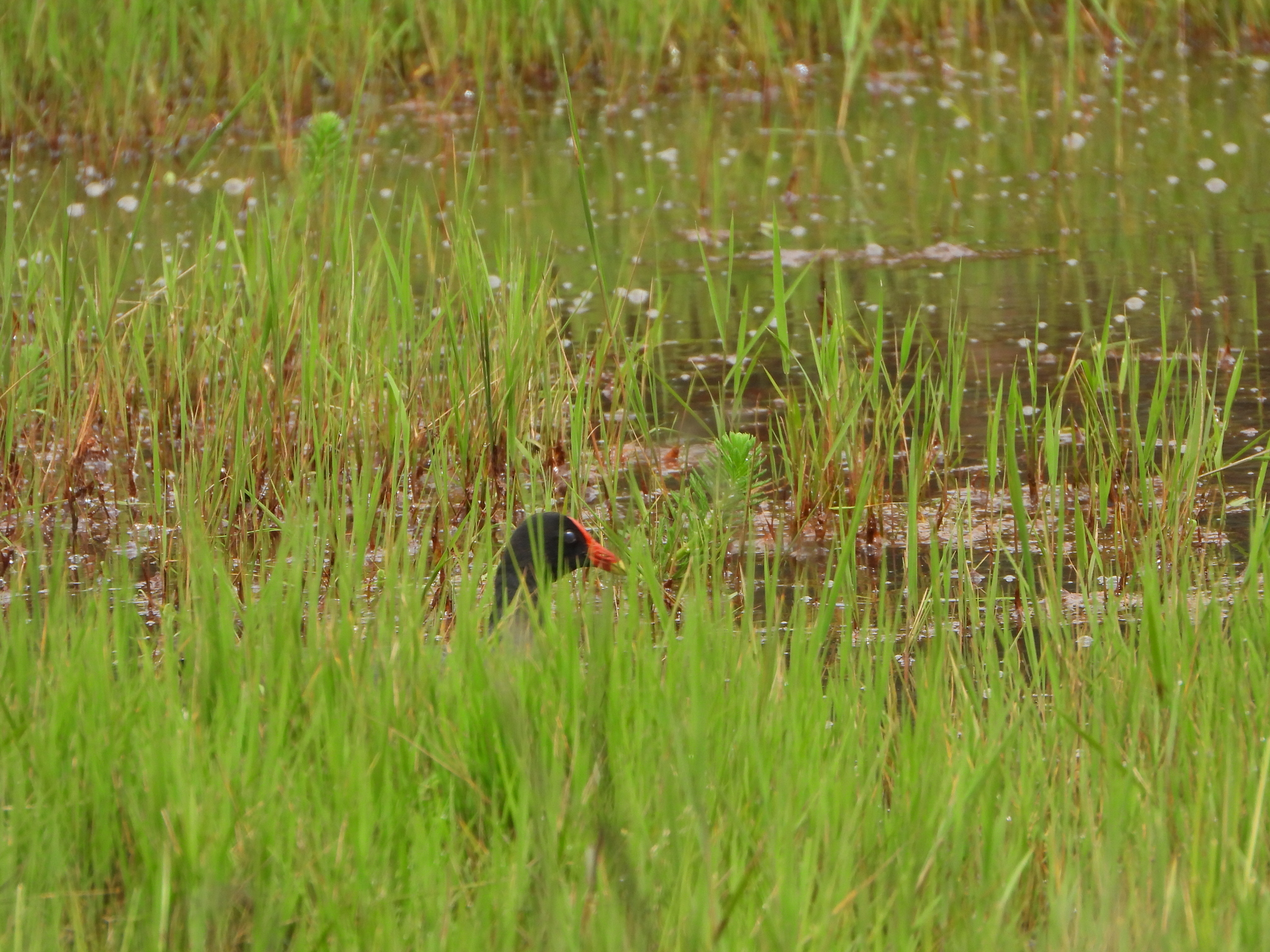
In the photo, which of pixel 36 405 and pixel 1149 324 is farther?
pixel 1149 324

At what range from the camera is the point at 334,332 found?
5.34 meters

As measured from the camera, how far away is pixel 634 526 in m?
4.39

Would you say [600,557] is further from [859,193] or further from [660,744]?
[859,193]

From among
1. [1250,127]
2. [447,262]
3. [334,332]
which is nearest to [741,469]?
[334,332]

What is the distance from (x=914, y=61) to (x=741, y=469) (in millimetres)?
8636

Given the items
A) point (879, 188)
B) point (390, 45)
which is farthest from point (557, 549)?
point (390, 45)

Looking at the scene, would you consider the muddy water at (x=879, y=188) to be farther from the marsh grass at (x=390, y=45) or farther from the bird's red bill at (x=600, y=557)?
the bird's red bill at (x=600, y=557)

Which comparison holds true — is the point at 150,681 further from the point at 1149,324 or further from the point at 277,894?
the point at 1149,324

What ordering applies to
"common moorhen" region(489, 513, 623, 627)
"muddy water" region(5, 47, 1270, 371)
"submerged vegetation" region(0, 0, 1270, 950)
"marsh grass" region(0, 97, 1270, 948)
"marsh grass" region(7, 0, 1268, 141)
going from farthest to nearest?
"marsh grass" region(7, 0, 1268, 141), "muddy water" region(5, 47, 1270, 371), "common moorhen" region(489, 513, 623, 627), "submerged vegetation" region(0, 0, 1270, 950), "marsh grass" region(0, 97, 1270, 948)

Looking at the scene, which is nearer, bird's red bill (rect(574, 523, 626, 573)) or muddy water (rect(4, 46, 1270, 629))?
bird's red bill (rect(574, 523, 626, 573))

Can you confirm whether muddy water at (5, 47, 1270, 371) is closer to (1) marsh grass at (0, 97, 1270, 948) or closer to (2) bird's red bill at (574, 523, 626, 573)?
(2) bird's red bill at (574, 523, 626, 573)

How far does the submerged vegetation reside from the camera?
7.66ft

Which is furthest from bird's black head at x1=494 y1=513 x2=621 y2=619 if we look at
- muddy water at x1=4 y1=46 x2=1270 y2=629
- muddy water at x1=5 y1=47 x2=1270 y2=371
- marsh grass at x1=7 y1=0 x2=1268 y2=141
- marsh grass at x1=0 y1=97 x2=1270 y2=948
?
marsh grass at x1=7 y1=0 x2=1268 y2=141

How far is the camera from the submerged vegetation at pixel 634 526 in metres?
2.34
